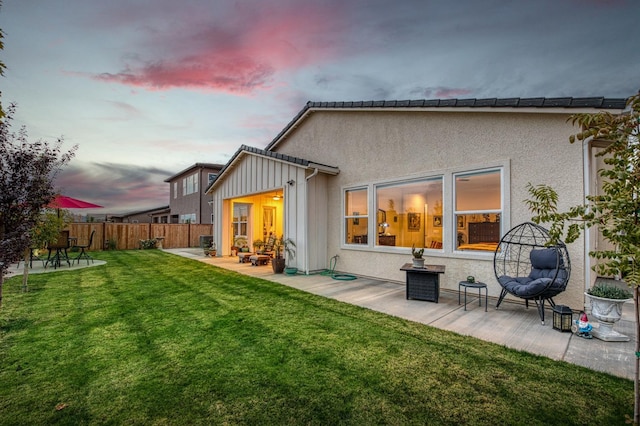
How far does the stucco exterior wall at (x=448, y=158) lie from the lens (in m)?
4.88

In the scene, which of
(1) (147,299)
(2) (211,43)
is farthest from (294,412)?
(2) (211,43)

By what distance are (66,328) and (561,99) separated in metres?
8.49

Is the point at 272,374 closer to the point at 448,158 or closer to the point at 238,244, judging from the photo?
the point at 448,158

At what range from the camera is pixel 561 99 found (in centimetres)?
474

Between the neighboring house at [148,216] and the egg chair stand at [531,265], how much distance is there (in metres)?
30.7

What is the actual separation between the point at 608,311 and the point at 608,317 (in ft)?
0.25

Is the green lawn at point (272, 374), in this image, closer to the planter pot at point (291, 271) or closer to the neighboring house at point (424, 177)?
the neighboring house at point (424, 177)

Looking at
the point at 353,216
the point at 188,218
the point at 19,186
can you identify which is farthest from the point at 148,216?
the point at 19,186

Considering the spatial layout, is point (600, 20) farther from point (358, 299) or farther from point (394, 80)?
point (358, 299)

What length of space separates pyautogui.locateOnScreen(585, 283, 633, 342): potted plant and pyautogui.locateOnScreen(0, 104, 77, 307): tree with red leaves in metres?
7.20

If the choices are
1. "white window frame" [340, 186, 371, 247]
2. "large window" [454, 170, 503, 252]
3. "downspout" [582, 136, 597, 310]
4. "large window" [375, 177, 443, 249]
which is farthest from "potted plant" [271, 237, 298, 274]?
"downspout" [582, 136, 597, 310]

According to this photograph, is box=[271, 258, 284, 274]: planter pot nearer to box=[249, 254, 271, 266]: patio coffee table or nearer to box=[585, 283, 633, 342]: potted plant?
box=[249, 254, 271, 266]: patio coffee table

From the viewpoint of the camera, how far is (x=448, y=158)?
20.9 ft

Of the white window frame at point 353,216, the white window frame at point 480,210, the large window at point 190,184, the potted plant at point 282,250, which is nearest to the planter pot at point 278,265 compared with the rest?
the potted plant at point 282,250
